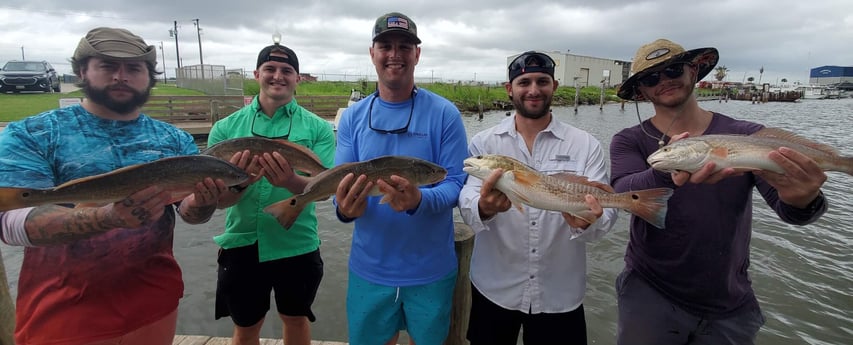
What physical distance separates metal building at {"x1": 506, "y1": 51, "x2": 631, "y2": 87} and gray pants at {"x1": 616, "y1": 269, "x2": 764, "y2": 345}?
93195 mm

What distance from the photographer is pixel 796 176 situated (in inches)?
103

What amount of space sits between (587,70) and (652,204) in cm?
11265

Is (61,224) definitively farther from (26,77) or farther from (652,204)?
(26,77)

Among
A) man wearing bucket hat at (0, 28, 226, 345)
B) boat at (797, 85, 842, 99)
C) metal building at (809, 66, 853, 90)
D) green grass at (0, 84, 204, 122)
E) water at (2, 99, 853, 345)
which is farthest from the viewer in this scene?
metal building at (809, 66, 853, 90)

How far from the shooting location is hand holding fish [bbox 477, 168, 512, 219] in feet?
9.26

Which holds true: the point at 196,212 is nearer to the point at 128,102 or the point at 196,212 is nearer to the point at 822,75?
the point at 128,102

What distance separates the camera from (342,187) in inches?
116

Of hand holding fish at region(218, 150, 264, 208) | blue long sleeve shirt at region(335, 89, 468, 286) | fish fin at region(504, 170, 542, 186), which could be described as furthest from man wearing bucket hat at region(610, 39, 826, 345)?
hand holding fish at region(218, 150, 264, 208)

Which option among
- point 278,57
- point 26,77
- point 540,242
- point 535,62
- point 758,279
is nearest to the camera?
point 540,242

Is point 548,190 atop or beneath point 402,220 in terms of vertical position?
atop

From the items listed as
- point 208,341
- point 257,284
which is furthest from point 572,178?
point 208,341

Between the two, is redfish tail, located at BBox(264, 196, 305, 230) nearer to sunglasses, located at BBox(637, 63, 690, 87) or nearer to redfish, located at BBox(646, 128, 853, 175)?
redfish, located at BBox(646, 128, 853, 175)

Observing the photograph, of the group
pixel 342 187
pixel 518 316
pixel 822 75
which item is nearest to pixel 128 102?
pixel 342 187

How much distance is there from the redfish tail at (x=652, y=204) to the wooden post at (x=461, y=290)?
1.71 metres
